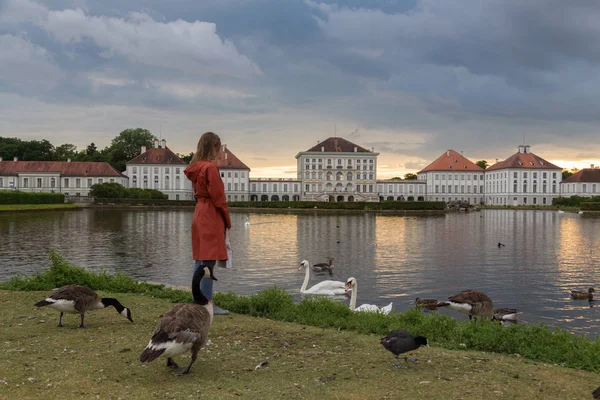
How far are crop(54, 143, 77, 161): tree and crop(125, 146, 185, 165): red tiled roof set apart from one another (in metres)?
18.7

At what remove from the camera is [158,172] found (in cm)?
11075

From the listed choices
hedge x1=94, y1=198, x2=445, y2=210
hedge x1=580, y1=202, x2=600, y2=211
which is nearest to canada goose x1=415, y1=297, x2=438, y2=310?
hedge x1=94, y1=198, x2=445, y2=210

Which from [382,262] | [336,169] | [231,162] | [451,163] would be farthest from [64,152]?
[382,262]

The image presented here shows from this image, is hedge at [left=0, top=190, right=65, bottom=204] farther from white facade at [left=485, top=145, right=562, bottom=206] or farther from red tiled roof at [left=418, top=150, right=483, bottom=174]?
white facade at [left=485, top=145, right=562, bottom=206]

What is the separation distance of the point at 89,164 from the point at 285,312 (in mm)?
106021

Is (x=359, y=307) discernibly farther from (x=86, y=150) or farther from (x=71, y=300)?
(x=86, y=150)

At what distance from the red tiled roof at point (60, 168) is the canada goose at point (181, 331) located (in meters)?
106

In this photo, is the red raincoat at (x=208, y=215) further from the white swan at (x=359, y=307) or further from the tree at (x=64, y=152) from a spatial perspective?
the tree at (x=64, y=152)

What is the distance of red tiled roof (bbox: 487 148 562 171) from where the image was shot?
12419cm

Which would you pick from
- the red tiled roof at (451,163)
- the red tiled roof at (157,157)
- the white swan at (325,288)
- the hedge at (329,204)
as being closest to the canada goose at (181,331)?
the white swan at (325,288)

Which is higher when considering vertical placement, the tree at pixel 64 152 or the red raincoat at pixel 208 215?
the tree at pixel 64 152

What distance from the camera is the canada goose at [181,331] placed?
15.7 ft

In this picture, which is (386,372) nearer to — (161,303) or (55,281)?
(161,303)

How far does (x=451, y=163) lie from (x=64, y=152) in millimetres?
91969
